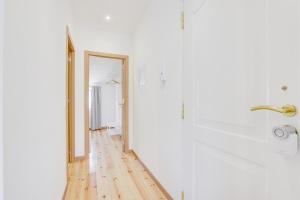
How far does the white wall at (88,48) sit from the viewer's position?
309 cm

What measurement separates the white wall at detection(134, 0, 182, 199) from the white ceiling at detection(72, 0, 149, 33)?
0.19m

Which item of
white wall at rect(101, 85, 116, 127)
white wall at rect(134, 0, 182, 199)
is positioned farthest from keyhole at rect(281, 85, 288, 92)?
white wall at rect(101, 85, 116, 127)

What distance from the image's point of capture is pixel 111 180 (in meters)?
2.26

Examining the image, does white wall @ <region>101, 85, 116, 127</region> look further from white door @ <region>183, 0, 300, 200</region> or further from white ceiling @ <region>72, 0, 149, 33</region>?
white door @ <region>183, 0, 300, 200</region>

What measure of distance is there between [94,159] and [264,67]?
121 inches

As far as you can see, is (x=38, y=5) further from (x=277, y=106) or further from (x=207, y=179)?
(x=207, y=179)

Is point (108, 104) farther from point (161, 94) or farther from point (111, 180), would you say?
point (161, 94)

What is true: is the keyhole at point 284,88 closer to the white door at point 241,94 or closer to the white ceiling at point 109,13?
the white door at point 241,94

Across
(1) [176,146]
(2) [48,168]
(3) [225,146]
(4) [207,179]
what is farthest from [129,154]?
(3) [225,146]

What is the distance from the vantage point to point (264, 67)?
703mm

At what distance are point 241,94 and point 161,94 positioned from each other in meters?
1.26

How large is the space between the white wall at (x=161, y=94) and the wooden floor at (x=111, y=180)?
176 millimetres

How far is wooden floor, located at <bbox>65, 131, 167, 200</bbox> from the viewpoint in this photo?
1.91 m

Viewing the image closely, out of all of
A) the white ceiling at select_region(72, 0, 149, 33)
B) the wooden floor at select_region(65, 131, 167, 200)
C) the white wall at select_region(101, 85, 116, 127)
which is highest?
the white ceiling at select_region(72, 0, 149, 33)
